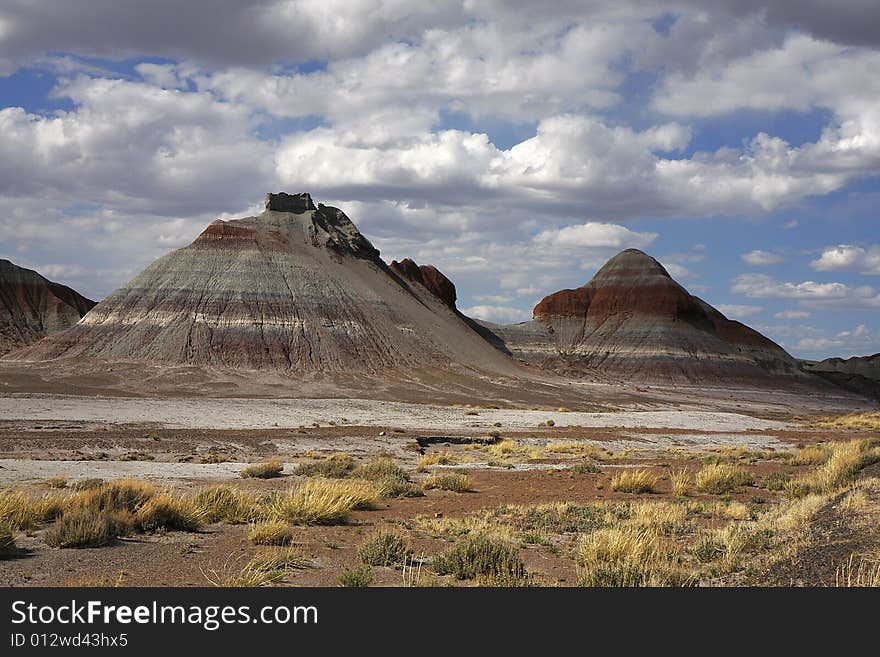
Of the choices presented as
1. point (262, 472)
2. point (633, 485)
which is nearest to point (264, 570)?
point (262, 472)

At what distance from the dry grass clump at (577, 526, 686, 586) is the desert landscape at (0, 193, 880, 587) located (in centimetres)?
5

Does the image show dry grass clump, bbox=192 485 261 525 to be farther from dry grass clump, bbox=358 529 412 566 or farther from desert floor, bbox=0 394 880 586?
dry grass clump, bbox=358 529 412 566

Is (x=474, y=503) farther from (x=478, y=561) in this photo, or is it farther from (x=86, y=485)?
(x=86, y=485)

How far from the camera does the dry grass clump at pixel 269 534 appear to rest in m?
12.2

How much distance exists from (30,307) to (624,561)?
158 metres

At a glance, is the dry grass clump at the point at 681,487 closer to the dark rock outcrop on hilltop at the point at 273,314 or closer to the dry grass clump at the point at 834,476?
the dry grass clump at the point at 834,476

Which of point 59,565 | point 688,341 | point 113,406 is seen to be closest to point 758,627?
point 59,565

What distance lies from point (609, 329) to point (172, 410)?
104 metres

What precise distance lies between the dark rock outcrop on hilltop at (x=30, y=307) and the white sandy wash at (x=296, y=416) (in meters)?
90.5

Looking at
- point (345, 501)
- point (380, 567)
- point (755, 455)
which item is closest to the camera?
point (380, 567)

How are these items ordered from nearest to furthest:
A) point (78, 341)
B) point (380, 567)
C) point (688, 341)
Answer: point (380, 567) → point (78, 341) → point (688, 341)

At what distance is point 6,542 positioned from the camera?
1070cm

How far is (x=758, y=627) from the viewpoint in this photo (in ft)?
22.2

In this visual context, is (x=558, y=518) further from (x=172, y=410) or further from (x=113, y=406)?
(x=113, y=406)
